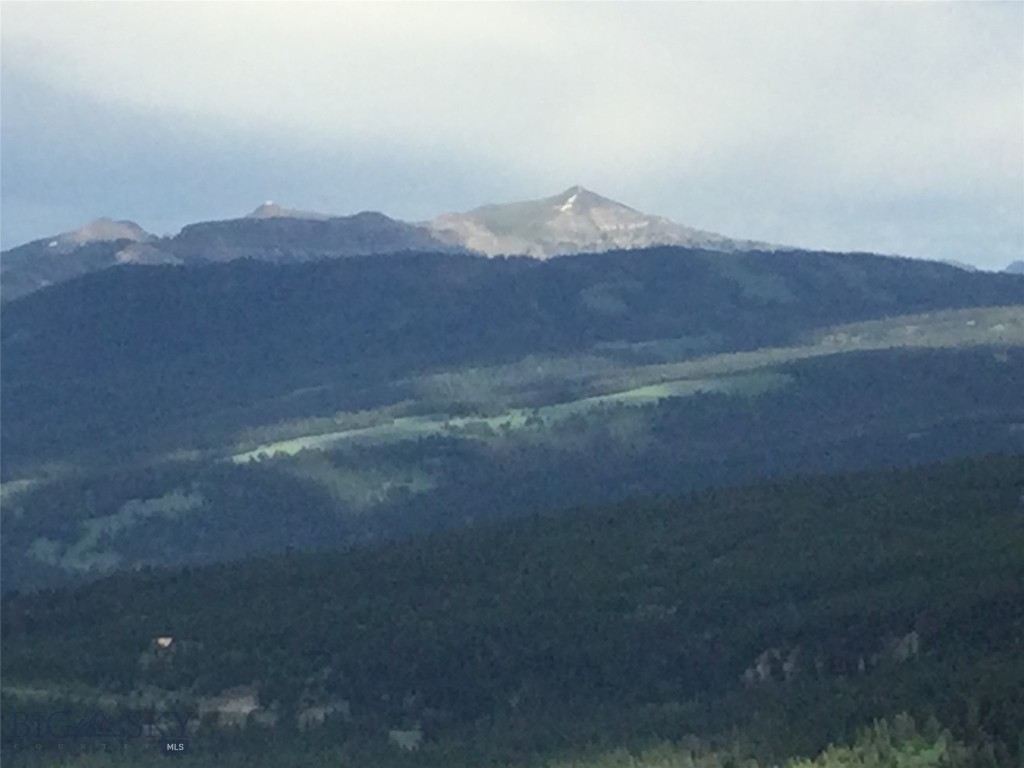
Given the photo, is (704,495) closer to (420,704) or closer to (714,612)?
(714,612)

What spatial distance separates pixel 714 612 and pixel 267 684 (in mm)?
23622

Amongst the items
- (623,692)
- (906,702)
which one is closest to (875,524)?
(623,692)

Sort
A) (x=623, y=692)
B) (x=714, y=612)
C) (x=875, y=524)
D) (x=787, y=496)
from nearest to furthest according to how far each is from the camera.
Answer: (x=623, y=692), (x=714, y=612), (x=875, y=524), (x=787, y=496)

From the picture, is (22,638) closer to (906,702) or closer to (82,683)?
(82,683)

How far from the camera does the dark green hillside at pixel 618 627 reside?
84312 millimetres

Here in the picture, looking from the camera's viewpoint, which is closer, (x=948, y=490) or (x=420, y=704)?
(x=420, y=704)

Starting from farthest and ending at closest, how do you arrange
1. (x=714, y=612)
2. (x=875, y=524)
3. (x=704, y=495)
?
(x=704, y=495) < (x=875, y=524) < (x=714, y=612)

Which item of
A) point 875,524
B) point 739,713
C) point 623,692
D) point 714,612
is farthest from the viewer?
point 875,524

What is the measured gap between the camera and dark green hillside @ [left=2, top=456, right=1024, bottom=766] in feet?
277

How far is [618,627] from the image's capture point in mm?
109625

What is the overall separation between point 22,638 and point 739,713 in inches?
2087

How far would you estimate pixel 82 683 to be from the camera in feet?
344

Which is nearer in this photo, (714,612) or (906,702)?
(906,702)

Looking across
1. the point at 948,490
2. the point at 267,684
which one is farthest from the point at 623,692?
the point at 948,490
